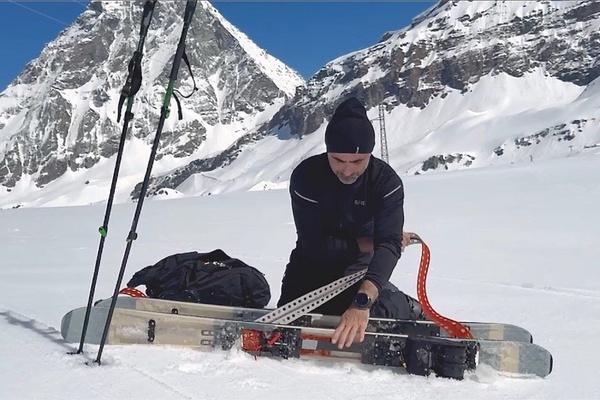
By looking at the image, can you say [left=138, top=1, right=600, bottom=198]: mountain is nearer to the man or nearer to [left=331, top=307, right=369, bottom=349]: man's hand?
the man

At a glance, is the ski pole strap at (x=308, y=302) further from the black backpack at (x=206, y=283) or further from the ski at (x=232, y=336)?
the black backpack at (x=206, y=283)

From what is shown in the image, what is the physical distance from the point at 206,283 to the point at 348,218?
48.3 inches

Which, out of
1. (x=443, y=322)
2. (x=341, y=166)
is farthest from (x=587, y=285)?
(x=341, y=166)

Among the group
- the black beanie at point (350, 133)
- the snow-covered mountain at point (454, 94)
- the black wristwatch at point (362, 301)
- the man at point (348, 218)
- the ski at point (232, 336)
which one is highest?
the snow-covered mountain at point (454, 94)

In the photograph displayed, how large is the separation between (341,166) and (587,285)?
441cm

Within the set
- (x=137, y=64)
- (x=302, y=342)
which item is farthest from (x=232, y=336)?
(x=137, y=64)

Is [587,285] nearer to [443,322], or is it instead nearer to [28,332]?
[443,322]

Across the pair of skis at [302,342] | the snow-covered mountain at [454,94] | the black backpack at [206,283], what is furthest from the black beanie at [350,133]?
the snow-covered mountain at [454,94]

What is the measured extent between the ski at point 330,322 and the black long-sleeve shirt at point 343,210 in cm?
45

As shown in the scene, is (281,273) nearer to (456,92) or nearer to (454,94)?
(454,94)

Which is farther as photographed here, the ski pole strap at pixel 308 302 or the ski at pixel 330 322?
the ski at pixel 330 322

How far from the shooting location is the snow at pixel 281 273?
10.8 feet

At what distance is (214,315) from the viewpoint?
4340 millimetres

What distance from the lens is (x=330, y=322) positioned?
4.20m
